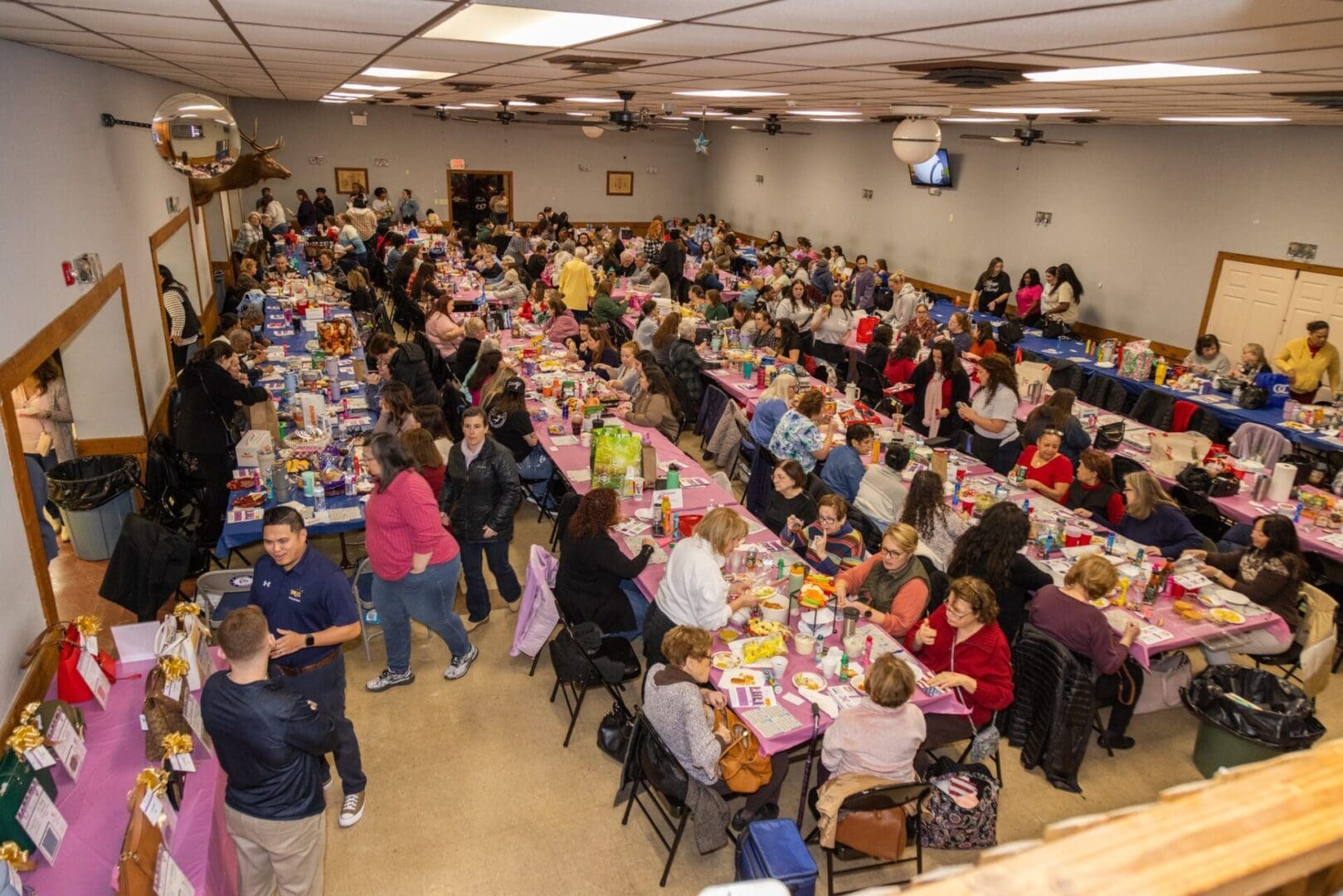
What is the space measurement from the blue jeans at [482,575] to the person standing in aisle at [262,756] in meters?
2.56

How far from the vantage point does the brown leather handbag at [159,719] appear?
3428 millimetres

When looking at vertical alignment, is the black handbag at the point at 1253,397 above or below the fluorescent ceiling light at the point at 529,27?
below

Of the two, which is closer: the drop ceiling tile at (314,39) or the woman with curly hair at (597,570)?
the drop ceiling tile at (314,39)

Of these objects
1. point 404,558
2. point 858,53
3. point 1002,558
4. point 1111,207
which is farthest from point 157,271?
point 1111,207

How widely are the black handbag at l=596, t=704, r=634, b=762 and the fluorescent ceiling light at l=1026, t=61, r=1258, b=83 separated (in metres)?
4.33

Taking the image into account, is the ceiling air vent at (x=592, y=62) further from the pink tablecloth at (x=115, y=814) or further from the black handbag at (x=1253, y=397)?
the black handbag at (x=1253, y=397)

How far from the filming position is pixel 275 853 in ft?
12.0

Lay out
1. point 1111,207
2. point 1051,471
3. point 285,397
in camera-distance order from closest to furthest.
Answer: point 1051,471, point 285,397, point 1111,207

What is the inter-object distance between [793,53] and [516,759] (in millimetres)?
4215

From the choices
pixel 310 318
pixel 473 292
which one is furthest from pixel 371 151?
pixel 310 318

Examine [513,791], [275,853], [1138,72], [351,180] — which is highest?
[1138,72]

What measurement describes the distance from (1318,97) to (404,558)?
6838 mm

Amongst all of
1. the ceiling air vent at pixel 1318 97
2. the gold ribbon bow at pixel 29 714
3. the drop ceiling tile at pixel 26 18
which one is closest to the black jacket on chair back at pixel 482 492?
the gold ribbon bow at pixel 29 714

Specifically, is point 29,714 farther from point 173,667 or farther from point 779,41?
point 779,41
